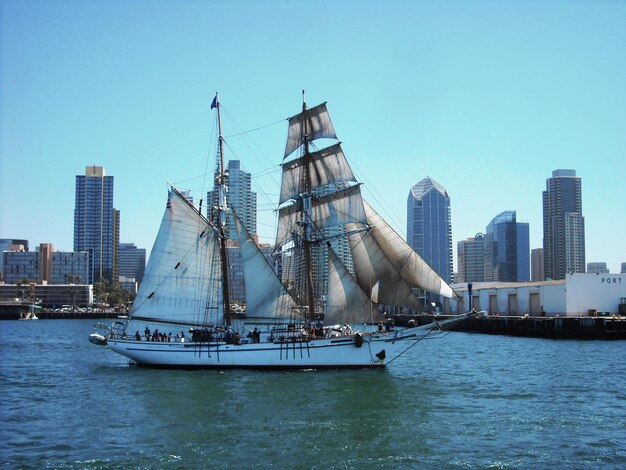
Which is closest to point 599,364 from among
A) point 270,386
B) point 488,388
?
point 488,388

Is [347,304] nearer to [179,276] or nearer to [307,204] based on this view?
[307,204]

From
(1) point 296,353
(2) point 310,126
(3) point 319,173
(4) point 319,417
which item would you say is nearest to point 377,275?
(1) point 296,353

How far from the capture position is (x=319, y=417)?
103 ft

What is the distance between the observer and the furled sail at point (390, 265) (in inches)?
1821

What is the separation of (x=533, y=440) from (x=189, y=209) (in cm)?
3244

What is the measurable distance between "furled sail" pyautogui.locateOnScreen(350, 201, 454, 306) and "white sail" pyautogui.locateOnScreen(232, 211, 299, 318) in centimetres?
612

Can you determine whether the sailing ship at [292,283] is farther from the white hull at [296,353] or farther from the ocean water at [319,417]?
the ocean water at [319,417]

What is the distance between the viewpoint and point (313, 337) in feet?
159

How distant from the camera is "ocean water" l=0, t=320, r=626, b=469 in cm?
2461

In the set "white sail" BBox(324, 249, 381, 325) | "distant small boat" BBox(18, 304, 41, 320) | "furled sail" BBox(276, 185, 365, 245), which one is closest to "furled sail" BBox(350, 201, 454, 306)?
"white sail" BBox(324, 249, 381, 325)

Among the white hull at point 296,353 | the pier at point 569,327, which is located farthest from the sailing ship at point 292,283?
the pier at point 569,327

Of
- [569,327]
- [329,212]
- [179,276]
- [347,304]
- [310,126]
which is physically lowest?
[569,327]

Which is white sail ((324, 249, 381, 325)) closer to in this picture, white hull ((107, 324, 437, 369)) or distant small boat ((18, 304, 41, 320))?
white hull ((107, 324, 437, 369))

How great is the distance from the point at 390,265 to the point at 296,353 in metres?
8.77
